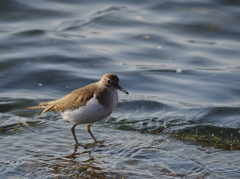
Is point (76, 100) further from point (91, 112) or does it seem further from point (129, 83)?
point (129, 83)

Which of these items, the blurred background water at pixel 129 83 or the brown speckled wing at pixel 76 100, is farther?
the brown speckled wing at pixel 76 100

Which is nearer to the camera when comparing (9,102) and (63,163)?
(63,163)

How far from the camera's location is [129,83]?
402 inches

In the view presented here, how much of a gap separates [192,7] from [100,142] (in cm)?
1021

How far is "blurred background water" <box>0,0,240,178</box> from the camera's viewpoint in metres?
5.95

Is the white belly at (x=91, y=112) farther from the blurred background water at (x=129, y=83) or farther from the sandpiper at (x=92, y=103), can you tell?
the blurred background water at (x=129, y=83)

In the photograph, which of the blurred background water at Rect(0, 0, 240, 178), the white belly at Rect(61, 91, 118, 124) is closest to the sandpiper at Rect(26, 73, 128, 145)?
the white belly at Rect(61, 91, 118, 124)

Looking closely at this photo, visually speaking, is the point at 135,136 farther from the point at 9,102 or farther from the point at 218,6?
the point at 218,6

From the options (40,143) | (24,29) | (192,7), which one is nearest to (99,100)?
(40,143)

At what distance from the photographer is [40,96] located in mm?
9219

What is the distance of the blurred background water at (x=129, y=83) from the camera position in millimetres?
5945

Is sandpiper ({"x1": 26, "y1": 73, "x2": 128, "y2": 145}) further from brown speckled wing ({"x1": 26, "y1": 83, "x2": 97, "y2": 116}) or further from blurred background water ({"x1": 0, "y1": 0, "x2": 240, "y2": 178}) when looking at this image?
blurred background water ({"x1": 0, "y1": 0, "x2": 240, "y2": 178})

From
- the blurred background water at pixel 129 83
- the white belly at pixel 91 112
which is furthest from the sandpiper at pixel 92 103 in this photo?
the blurred background water at pixel 129 83

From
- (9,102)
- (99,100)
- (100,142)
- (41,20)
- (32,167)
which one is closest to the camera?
(32,167)
